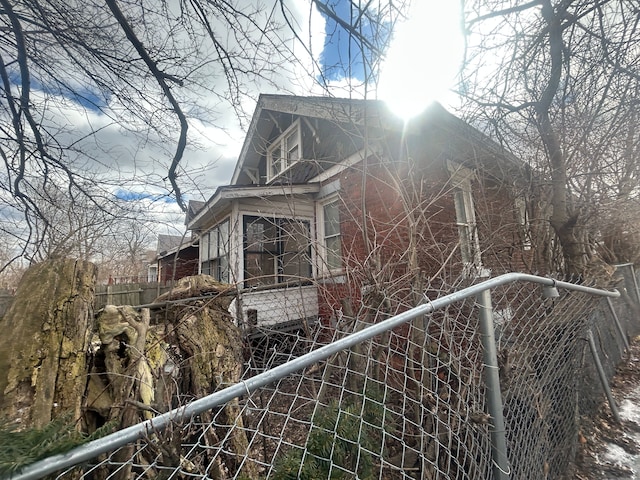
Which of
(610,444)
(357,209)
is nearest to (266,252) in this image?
(357,209)

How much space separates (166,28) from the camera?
296cm

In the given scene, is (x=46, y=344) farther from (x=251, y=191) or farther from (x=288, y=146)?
(x=288, y=146)

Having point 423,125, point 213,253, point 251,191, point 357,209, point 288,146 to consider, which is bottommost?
point 213,253

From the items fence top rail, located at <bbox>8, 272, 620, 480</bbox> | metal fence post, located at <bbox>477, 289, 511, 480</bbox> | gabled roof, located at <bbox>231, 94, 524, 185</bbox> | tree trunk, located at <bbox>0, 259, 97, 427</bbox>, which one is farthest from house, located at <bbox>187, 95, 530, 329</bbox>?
tree trunk, located at <bbox>0, 259, 97, 427</bbox>

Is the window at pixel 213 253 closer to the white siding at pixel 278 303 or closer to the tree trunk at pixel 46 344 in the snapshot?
the white siding at pixel 278 303

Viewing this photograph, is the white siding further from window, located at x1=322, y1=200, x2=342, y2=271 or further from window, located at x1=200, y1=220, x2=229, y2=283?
window, located at x1=200, y1=220, x2=229, y2=283

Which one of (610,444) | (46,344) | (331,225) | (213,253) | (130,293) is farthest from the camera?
(213,253)

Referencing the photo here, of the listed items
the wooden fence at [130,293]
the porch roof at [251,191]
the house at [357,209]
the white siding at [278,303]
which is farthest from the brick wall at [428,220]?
the wooden fence at [130,293]

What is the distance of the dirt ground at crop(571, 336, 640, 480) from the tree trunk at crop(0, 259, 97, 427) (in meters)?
3.28

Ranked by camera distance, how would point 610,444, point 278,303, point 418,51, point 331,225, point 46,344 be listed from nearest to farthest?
point 46,344, point 610,444, point 418,51, point 278,303, point 331,225

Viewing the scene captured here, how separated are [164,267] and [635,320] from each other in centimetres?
1940

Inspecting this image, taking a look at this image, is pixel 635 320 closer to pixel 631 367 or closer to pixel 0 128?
pixel 631 367

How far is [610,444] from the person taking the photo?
2508 mm

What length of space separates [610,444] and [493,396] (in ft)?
7.20
